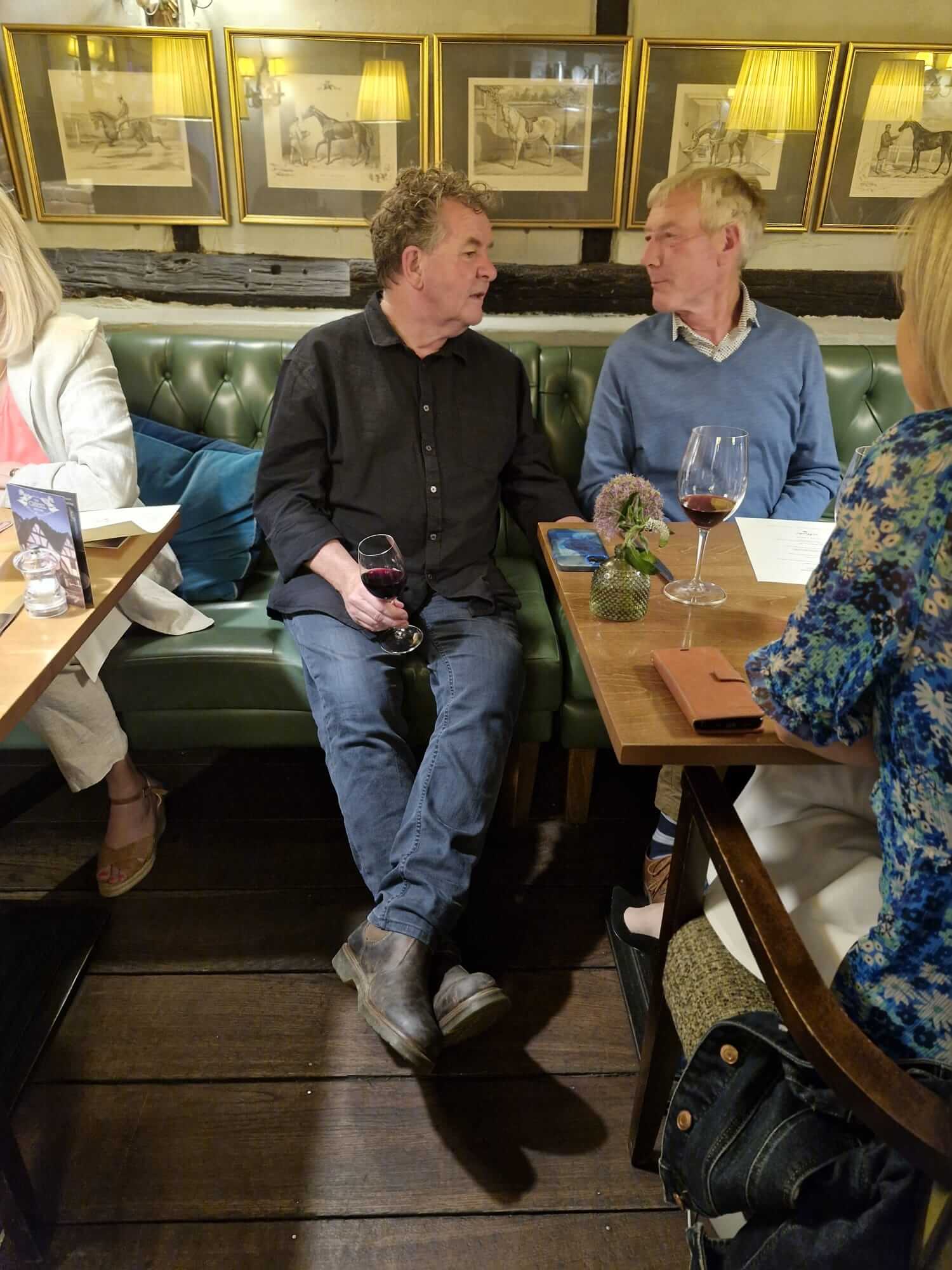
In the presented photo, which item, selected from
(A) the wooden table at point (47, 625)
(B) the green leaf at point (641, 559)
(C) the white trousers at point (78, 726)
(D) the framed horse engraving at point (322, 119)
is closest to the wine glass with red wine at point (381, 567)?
(A) the wooden table at point (47, 625)

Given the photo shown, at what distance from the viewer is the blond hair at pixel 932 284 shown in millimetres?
797

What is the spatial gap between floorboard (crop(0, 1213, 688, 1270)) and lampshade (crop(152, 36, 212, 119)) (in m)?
2.61

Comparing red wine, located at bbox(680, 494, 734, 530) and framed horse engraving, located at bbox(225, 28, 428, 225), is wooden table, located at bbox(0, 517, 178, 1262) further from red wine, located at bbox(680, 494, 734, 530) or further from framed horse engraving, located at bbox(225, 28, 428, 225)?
framed horse engraving, located at bbox(225, 28, 428, 225)

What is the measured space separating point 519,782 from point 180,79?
6.94 feet

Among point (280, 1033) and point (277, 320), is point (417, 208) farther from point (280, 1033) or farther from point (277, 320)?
point (280, 1033)

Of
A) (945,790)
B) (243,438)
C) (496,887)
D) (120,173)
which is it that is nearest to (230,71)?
(120,173)

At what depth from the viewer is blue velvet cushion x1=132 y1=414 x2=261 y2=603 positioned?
2117 mm

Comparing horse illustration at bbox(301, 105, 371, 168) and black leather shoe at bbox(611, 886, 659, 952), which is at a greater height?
horse illustration at bbox(301, 105, 371, 168)

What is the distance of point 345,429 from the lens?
1917mm

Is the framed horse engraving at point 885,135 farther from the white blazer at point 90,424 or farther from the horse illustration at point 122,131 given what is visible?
the white blazer at point 90,424

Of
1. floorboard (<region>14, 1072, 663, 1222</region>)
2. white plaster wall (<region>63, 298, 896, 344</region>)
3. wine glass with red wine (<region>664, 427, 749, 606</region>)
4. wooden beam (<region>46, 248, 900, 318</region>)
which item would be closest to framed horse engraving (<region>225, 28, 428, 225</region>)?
wooden beam (<region>46, 248, 900, 318</region>)

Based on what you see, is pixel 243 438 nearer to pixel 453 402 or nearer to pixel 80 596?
pixel 453 402

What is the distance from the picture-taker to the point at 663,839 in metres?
1.75

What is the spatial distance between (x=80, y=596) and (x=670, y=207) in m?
1.56
